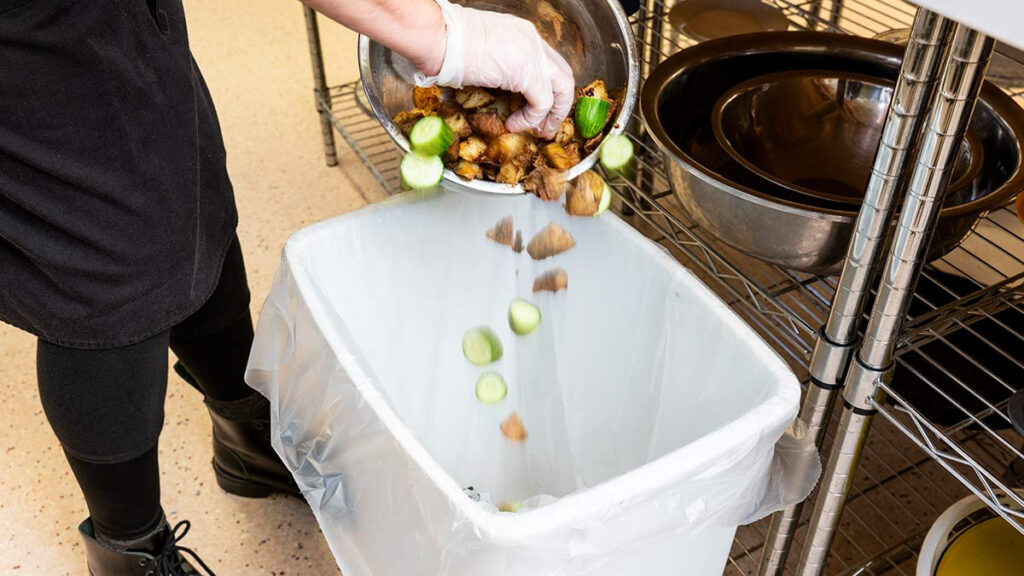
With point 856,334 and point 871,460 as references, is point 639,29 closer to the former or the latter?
point 871,460

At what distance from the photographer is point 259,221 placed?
1.70 m

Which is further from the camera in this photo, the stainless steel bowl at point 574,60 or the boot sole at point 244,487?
the boot sole at point 244,487

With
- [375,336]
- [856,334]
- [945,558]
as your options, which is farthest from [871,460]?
[375,336]

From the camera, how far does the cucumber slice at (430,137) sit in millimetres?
841

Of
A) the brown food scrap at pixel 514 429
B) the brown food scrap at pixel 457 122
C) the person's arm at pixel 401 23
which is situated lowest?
the brown food scrap at pixel 514 429

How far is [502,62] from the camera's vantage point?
0.81m

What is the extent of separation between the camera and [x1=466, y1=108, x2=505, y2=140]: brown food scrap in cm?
88

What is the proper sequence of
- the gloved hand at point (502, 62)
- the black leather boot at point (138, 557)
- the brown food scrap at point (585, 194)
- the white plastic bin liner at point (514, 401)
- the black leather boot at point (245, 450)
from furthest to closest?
1. the black leather boot at point (245, 450)
2. the black leather boot at point (138, 557)
3. the brown food scrap at point (585, 194)
4. the gloved hand at point (502, 62)
5. the white plastic bin liner at point (514, 401)

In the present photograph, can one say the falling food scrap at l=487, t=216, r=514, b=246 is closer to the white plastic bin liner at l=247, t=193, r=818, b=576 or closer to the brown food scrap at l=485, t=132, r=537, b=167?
the white plastic bin liner at l=247, t=193, r=818, b=576

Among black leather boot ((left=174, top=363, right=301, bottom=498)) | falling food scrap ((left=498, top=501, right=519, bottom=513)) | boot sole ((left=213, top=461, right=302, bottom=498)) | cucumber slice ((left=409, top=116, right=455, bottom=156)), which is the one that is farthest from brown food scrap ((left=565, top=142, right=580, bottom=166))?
boot sole ((left=213, top=461, right=302, bottom=498))

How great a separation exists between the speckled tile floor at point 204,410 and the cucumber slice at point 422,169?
0.54m

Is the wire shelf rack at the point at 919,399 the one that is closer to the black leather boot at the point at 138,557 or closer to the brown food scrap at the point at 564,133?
the brown food scrap at the point at 564,133

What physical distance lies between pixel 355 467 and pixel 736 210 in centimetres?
38

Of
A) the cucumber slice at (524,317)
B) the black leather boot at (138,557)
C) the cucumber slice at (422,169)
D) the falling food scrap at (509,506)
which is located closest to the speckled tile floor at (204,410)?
the black leather boot at (138,557)
